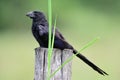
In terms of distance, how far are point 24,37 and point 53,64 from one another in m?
10.2

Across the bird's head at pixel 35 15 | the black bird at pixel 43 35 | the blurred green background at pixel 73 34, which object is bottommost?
the blurred green background at pixel 73 34

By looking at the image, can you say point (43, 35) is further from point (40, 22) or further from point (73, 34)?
point (73, 34)

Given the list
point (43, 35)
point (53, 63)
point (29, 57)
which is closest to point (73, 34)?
point (29, 57)

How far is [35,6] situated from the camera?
20.1 m

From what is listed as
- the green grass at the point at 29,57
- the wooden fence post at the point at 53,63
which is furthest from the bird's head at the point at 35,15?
the green grass at the point at 29,57

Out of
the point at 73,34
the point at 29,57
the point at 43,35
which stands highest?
the point at 43,35

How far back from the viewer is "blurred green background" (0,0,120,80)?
13.0 meters

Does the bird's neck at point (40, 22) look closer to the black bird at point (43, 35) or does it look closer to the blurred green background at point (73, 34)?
the black bird at point (43, 35)

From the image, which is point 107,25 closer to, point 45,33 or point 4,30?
point 4,30

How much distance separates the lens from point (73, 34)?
1644 cm

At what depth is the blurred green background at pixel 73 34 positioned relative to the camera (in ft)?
42.6

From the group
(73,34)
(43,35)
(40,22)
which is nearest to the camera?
(43,35)

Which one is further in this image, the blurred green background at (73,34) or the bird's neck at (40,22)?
the blurred green background at (73,34)

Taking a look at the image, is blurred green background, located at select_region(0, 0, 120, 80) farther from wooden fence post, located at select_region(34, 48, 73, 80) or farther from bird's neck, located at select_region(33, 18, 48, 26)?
wooden fence post, located at select_region(34, 48, 73, 80)
